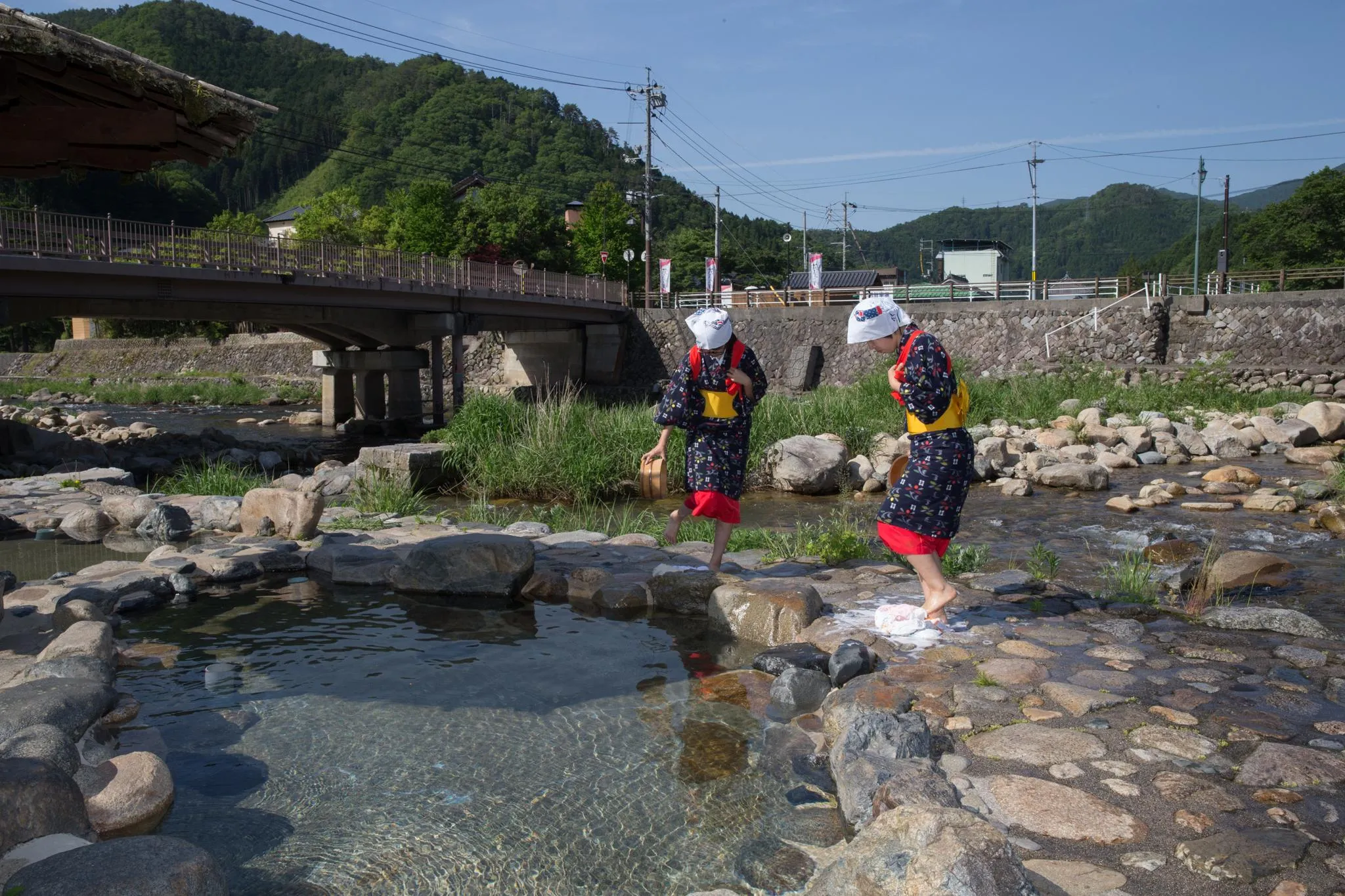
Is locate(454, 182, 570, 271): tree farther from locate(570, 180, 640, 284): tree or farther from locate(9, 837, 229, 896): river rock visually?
locate(9, 837, 229, 896): river rock

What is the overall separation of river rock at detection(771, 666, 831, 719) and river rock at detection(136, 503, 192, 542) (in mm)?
6482

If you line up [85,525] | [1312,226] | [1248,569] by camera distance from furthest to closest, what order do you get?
[1312,226] < [85,525] < [1248,569]

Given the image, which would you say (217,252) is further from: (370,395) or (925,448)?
(925,448)

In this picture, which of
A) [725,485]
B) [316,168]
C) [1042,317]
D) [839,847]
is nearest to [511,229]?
[1042,317]

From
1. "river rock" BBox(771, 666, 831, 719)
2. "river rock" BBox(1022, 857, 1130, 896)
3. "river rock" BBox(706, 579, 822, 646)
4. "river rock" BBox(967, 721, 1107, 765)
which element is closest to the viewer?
"river rock" BBox(1022, 857, 1130, 896)

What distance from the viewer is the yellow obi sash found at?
19.4 feet

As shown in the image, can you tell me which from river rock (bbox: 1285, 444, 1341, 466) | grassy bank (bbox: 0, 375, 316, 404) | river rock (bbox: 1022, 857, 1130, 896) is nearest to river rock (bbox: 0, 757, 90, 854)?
river rock (bbox: 1022, 857, 1130, 896)

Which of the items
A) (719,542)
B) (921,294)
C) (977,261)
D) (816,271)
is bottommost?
(719,542)

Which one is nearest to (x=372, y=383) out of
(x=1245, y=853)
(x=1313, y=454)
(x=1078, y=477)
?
(x=1078, y=477)

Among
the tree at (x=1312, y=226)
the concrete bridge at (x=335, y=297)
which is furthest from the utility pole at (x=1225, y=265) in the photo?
the concrete bridge at (x=335, y=297)

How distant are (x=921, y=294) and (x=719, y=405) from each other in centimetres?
3179

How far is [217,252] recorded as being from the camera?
18.8 meters

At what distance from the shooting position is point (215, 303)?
66.9 ft

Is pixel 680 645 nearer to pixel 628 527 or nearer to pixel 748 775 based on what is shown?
pixel 748 775
